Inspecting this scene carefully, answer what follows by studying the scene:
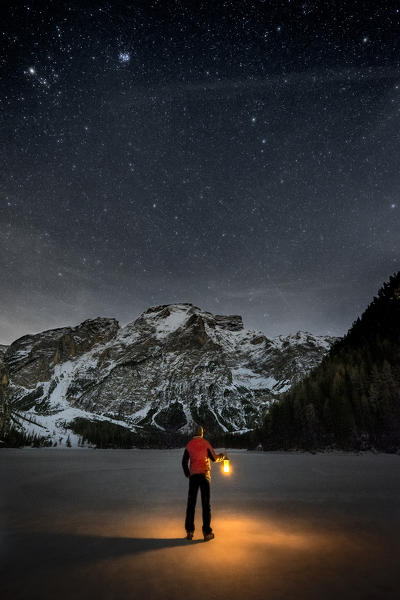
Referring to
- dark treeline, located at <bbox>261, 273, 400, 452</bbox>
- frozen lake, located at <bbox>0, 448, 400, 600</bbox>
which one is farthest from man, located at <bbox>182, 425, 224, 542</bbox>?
dark treeline, located at <bbox>261, 273, 400, 452</bbox>

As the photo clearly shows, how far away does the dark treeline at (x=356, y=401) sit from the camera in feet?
232

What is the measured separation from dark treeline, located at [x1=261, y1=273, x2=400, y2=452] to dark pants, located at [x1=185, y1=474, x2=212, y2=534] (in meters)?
62.2

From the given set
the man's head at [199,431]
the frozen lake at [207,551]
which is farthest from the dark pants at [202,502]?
the man's head at [199,431]

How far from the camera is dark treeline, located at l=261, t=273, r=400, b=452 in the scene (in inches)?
2788

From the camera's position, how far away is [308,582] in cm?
588

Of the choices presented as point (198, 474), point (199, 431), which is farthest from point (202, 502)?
point (199, 431)

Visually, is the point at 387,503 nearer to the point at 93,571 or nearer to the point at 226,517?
the point at 226,517

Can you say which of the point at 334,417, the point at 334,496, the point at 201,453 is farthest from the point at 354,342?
the point at 201,453

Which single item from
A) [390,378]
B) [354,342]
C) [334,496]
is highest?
[354,342]

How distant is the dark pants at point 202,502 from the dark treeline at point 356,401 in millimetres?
62230

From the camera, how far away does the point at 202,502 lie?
9.20 metres

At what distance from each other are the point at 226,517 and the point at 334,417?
79147 mm

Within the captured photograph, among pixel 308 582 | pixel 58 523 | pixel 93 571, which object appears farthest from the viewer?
pixel 58 523

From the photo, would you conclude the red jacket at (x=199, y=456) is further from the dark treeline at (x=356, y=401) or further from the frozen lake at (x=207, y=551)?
the dark treeline at (x=356, y=401)
